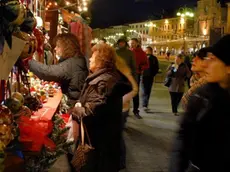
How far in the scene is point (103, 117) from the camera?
4742 mm

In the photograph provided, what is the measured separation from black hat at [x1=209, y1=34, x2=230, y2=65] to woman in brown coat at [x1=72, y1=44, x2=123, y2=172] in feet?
6.99

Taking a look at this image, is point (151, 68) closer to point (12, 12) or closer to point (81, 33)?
point (81, 33)

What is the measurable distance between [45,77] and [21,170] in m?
2.69

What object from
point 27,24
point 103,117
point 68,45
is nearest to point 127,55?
Result: point 68,45

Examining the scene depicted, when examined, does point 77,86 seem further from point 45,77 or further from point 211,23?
point 211,23

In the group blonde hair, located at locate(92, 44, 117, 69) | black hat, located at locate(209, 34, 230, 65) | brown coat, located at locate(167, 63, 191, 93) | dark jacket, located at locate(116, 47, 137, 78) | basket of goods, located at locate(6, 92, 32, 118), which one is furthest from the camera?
brown coat, located at locate(167, 63, 191, 93)

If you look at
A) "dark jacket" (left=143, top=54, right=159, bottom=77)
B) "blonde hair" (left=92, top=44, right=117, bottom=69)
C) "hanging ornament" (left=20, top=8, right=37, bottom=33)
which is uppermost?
"hanging ornament" (left=20, top=8, right=37, bottom=33)

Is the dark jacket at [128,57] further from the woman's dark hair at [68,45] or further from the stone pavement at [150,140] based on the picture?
the woman's dark hair at [68,45]

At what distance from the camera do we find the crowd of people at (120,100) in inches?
99.1

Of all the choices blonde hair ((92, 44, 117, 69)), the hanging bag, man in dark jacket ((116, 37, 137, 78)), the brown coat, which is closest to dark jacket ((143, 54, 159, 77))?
the brown coat

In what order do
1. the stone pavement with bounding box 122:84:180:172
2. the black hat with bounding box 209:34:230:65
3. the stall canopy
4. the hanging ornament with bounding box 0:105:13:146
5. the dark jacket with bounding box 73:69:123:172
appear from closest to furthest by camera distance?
the hanging ornament with bounding box 0:105:13:146
the black hat with bounding box 209:34:230:65
the dark jacket with bounding box 73:69:123:172
the stone pavement with bounding box 122:84:180:172
the stall canopy

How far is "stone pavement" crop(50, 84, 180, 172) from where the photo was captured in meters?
6.44

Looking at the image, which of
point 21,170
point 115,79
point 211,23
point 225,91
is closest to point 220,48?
point 225,91

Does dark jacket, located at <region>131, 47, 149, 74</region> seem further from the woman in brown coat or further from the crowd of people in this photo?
the woman in brown coat
